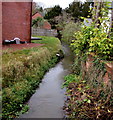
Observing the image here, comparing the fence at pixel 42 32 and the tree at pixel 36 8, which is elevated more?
the tree at pixel 36 8

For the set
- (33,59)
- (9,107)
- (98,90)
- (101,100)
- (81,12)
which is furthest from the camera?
(81,12)

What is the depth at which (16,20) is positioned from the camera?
36.0 ft

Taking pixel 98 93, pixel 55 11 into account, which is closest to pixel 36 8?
pixel 55 11

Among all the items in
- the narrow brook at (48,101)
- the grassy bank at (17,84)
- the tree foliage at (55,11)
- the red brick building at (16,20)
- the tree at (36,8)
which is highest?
the tree at (36,8)

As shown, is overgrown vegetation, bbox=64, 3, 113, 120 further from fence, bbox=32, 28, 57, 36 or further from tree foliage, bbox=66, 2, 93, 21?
tree foliage, bbox=66, 2, 93, 21

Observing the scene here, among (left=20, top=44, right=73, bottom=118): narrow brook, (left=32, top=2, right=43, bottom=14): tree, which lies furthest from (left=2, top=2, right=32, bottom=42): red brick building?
(left=32, top=2, right=43, bottom=14): tree

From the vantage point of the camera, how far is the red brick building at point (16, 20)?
10163 millimetres

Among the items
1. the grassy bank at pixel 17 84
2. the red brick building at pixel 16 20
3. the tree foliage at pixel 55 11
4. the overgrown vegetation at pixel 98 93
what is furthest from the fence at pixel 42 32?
the overgrown vegetation at pixel 98 93

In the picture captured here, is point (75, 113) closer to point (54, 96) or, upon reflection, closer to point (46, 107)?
point (46, 107)

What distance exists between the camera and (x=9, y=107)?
4.07 metres

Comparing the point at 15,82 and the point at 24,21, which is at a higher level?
the point at 24,21

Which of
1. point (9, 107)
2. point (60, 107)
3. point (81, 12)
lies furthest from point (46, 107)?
point (81, 12)

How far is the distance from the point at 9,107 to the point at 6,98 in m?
0.34

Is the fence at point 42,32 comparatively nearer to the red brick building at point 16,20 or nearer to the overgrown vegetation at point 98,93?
the red brick building at point 16,20
